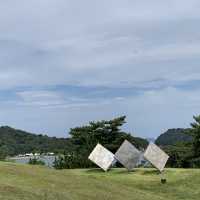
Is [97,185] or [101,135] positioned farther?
[101,135]

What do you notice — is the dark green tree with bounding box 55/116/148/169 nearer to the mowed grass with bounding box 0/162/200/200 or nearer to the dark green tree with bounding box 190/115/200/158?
the dark green tree with bounding box 190/115/200/158

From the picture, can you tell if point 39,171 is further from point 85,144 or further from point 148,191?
point 85,144

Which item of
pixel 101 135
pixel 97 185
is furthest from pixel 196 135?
pixel 97 185

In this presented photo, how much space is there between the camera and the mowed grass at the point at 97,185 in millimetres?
19656

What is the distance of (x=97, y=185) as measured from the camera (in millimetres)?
23750

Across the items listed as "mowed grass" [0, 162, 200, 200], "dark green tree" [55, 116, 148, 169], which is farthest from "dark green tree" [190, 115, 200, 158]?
"mowed grass" [0, 162, 200, 200]

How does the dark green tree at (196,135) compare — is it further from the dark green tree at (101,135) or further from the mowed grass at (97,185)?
the mowed grass at (97,185)

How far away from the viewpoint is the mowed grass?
64.5 feet

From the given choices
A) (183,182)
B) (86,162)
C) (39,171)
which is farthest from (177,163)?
(39,171)

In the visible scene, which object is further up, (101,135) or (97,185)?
(101,135)

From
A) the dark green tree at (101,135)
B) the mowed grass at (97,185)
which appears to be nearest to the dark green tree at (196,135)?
the dark green tree at (101,135)

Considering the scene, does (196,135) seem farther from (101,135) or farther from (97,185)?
(97,185)

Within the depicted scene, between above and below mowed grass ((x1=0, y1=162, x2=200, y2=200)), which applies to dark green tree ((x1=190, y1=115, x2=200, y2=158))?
above

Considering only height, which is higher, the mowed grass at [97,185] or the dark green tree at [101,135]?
the dark green tree at [101,135]
